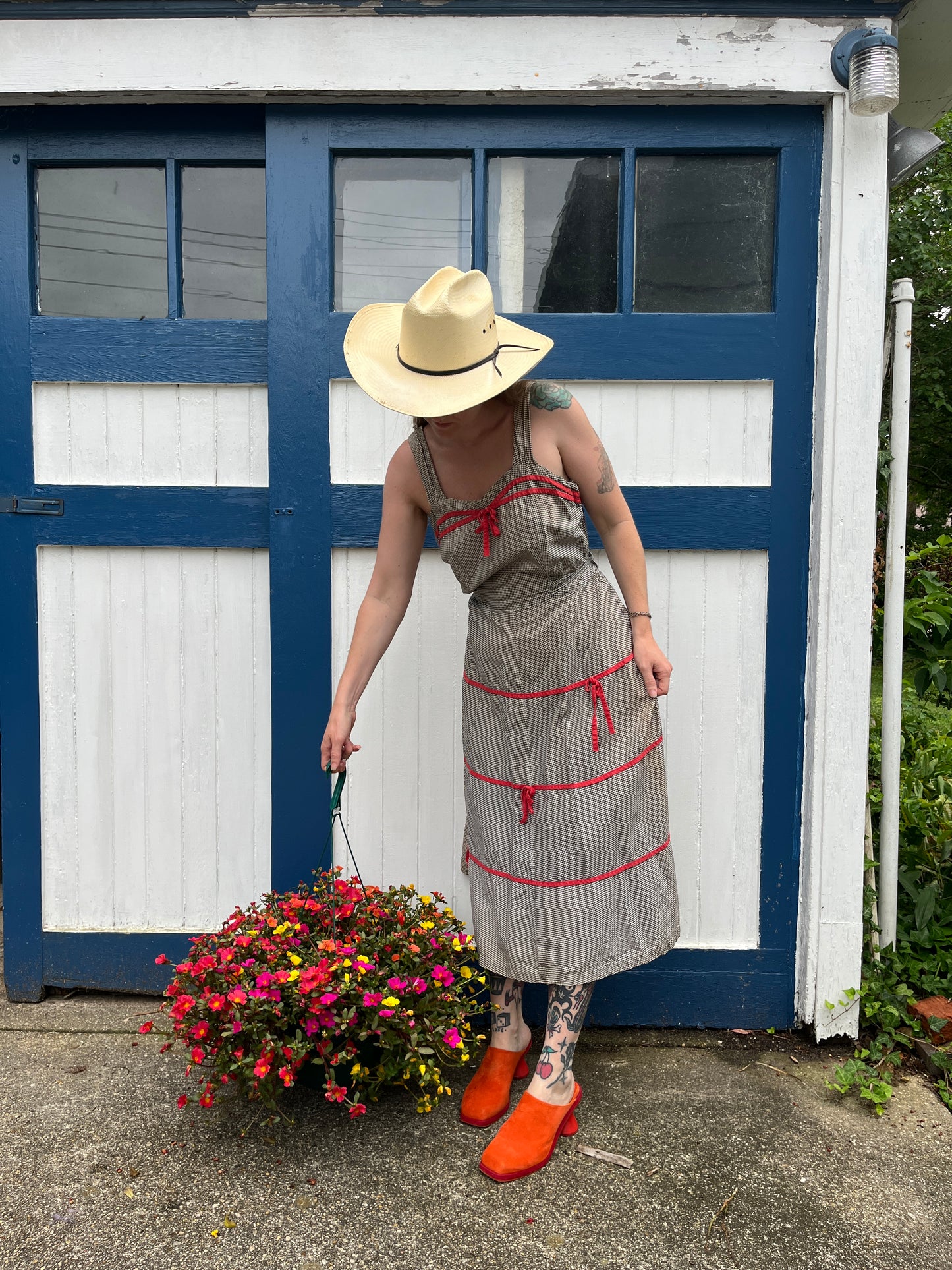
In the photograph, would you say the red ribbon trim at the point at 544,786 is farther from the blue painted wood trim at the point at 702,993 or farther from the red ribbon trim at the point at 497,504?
the blue painted wood trim at the point at 702,993

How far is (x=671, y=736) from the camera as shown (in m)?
2.70

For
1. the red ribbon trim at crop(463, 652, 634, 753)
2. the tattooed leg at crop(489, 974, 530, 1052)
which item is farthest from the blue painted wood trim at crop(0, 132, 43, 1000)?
the red ribbon trim at crop(463, 652, 634, 753)

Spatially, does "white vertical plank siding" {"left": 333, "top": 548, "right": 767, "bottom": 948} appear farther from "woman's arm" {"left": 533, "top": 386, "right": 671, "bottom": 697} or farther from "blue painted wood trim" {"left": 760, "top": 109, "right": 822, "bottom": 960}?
"woman's arm" {"left": 533, "top": 386, "right": 671, "bottom": 697}

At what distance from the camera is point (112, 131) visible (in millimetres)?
2691

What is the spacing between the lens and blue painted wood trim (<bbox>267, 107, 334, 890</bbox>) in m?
2.58

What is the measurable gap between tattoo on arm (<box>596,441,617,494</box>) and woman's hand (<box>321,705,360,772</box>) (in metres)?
0.81

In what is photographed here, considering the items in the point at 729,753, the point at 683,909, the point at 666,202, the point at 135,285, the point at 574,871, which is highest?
the point at 666,202

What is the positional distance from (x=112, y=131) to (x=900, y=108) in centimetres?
251

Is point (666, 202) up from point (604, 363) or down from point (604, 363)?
up

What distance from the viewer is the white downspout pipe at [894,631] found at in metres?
2.71

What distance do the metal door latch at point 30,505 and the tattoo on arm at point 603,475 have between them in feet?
5.41

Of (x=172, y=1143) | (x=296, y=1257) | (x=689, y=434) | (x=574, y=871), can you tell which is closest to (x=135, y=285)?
(x=689, y=434)

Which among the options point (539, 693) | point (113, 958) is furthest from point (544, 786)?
point (113, 958)

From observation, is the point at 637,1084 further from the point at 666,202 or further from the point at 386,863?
the point at 666,202
